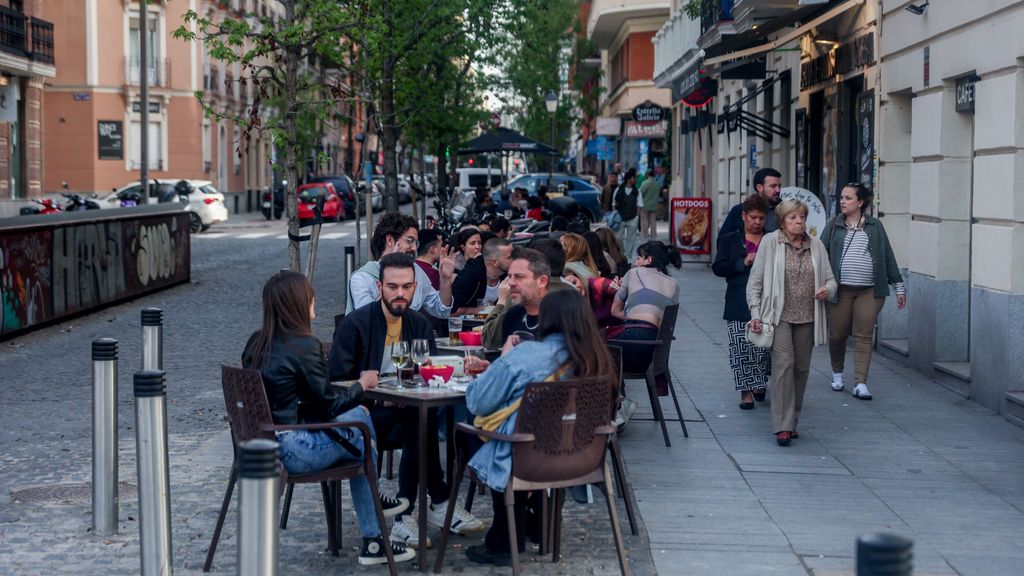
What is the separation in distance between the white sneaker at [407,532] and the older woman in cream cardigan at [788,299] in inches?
136

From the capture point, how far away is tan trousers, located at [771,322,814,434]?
9.38 meters

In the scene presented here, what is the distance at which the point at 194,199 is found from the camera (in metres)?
41.6

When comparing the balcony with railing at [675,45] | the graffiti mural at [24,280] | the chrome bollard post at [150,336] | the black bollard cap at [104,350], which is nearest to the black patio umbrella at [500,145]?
the balcony with railing at [675,45]

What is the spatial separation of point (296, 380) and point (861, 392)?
633cm

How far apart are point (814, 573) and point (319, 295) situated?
1524 cm

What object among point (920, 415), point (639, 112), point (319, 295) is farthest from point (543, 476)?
point (639, 112)

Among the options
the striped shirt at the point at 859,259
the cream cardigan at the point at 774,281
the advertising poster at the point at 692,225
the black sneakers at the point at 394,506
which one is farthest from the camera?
the advertising poster at the point at 692,225

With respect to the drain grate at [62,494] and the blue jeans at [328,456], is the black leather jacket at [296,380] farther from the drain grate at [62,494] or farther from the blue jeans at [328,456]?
the drain grate at [62,494]

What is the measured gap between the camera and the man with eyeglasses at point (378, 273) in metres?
8.75

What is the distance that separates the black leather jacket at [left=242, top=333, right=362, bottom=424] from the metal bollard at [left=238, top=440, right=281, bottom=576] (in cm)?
206

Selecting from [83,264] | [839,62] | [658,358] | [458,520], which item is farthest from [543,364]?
[83,264]

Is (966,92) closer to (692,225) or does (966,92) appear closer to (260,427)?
(260,427)

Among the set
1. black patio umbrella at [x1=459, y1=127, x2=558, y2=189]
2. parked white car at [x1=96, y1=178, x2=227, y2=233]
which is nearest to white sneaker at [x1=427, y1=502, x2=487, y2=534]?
black patio umbrella at [x1=459, y1=127, x2=558, y2=189]

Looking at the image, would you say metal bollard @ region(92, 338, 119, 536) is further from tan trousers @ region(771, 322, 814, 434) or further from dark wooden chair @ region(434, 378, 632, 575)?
tan trousers @ region(771, 322, 814, 434)
